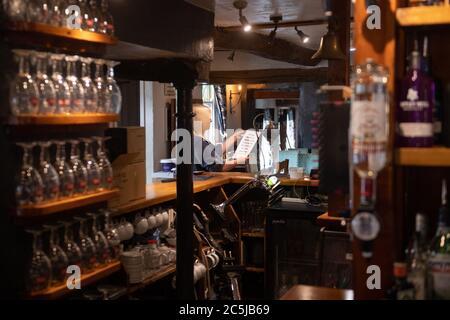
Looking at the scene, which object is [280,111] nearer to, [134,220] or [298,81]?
[298,81]

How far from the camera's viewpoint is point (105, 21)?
279 cm

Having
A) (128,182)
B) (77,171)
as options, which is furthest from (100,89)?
(128,182)

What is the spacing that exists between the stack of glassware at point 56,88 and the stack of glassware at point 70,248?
535 mm

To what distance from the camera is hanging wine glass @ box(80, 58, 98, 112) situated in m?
2.66

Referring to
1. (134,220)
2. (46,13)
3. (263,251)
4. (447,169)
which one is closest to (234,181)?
(263,251)

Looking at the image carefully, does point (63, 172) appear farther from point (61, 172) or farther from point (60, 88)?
point (60, 88)

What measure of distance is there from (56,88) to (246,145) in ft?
17.6

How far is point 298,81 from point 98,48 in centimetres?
673

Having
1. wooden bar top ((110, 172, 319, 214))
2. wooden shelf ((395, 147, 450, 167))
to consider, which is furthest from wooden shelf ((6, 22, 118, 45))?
wooden shelf ((395, 147, 450, 167))

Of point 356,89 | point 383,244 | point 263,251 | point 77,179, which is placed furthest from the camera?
point 263,251

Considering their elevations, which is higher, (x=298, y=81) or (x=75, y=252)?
(x=298, y=81)

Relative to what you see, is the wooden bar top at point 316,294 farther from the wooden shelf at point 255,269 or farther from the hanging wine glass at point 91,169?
the wooden shelf at point 255,269

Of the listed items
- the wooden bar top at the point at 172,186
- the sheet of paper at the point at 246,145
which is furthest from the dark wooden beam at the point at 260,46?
the wooden bar top at the point at 172,186
